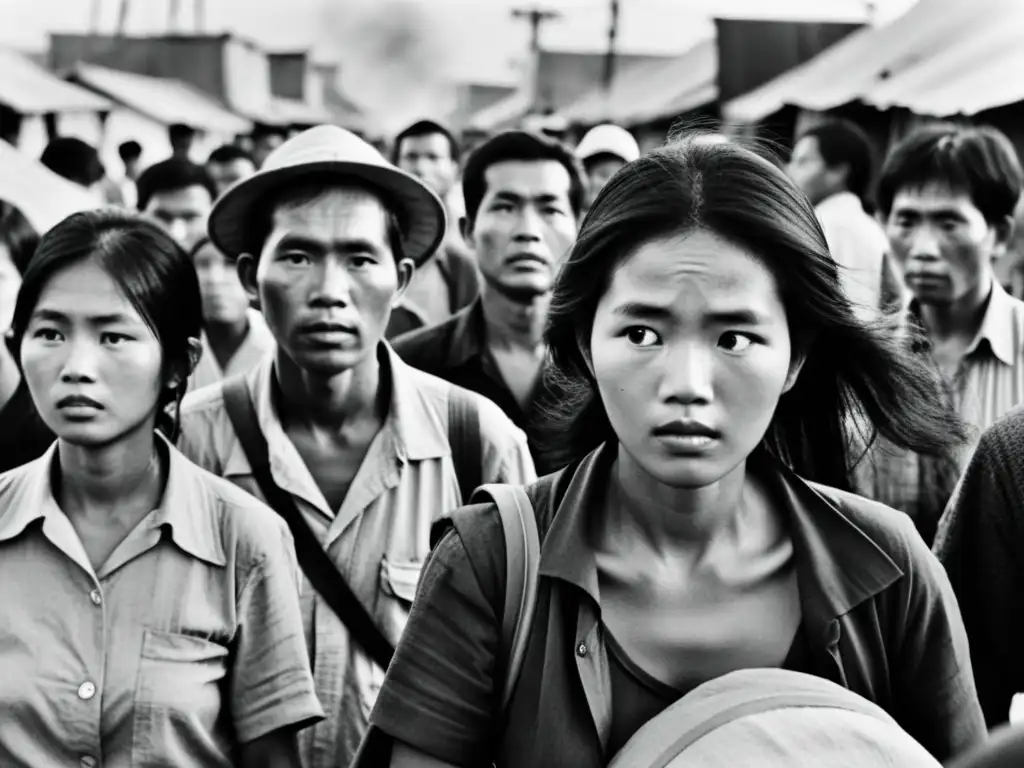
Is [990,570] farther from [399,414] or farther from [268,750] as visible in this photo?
[399,414]

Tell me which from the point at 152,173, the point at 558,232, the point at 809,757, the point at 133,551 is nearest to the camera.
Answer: the point at 809,757

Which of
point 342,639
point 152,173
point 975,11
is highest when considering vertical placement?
point 975,11

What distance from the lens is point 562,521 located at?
2.08 metres

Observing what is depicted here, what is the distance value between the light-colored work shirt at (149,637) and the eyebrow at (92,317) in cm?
28

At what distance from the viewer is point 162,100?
2711 cm

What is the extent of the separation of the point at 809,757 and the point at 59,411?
174cm

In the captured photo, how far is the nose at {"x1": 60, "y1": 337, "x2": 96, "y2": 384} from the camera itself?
9.36ft

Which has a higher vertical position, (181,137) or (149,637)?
(181,137)

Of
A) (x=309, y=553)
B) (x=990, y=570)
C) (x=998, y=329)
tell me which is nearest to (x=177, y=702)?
(x=309, y=553)

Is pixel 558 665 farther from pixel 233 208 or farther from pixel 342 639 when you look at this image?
pixel 233 208

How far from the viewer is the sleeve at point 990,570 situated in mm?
2576

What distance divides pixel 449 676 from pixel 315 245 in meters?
1.95

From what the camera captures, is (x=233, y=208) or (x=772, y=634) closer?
(x=772, y=634)

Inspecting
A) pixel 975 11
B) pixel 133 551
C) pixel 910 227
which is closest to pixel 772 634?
pixel 133 551
